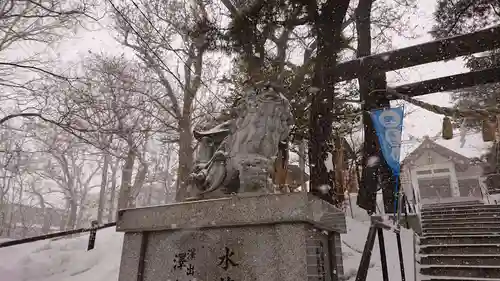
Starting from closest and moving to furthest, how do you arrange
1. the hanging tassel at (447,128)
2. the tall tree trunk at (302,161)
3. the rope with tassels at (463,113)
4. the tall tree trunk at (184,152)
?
the rope with tassels at (463,113)
the hanging tassel at (447,128)
the tall tree trunk at (184,152)
the tall tree trunk at (302,161)

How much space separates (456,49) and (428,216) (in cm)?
686

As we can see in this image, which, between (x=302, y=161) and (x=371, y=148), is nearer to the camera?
(x=371, y=148)

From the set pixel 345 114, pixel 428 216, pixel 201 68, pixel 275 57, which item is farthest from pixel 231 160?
pixel 201 68

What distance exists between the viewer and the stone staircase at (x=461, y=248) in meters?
6.50

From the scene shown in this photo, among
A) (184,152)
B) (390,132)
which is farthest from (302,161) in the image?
(390,132)

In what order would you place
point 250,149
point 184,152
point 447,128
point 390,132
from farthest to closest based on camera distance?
point 184,152
point 447,128
point 390,132
point 250,149

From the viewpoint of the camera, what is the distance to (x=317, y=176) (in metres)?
7.24

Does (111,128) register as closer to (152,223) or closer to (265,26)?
(265,26)

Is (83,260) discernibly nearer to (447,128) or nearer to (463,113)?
(463,113)

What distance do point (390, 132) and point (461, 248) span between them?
3.14 meters

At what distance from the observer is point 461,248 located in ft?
24.9

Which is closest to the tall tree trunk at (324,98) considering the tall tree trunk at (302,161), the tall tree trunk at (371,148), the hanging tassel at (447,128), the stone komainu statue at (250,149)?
the tall tree trunk at (371,148)

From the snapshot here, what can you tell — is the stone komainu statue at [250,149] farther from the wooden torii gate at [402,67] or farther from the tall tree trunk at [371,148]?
the tall tree trunk at [371,148]

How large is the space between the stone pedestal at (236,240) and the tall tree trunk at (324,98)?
10.3ft
